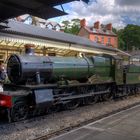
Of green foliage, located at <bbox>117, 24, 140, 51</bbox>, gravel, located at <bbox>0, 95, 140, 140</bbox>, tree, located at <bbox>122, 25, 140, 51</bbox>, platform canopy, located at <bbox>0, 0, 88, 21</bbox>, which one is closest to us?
gravel, located at <bbox>0, 95, 140, 140</bbox>

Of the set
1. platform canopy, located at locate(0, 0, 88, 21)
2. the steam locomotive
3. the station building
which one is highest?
the station building

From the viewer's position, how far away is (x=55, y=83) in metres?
15.0

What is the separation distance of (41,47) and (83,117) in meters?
15.0

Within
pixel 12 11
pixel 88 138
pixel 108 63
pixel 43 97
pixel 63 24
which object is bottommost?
pixel 88 138

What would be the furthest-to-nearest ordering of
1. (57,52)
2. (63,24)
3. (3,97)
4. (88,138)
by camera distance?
(63,24), (57,52), (3,97), (88,138)

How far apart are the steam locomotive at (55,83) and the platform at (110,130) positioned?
2475mm

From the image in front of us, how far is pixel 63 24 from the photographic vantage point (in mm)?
95375

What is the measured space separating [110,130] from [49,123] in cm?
242

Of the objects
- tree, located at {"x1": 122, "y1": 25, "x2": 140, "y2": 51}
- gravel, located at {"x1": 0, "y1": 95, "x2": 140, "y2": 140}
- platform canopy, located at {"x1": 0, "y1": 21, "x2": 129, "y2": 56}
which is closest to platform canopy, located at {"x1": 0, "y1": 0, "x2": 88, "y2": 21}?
gravel, located at {"x1": 0, "y1": 95, "x2": 140, "y2": 140}

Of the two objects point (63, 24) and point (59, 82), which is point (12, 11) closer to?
point (59, 82)

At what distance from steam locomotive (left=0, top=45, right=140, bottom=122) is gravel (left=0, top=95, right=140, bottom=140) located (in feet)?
1.80

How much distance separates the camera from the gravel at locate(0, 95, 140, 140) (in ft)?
34.0

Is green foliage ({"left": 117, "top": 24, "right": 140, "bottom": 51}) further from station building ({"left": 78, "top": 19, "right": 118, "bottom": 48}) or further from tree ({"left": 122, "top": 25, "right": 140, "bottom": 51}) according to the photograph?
station building ({"left": 78, "top": 19, "right": 118, "bottom": 48})

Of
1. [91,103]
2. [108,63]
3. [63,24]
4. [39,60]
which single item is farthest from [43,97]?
[63,24]
